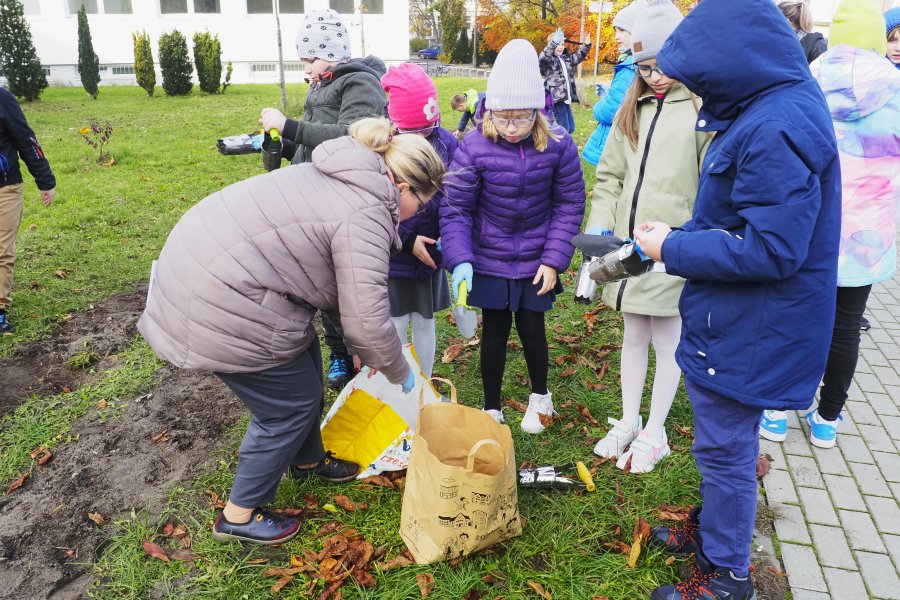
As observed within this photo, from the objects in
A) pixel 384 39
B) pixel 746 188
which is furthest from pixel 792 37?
pixel 384 39

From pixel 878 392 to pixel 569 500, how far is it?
2316 millimetres

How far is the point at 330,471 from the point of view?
10.1 ft

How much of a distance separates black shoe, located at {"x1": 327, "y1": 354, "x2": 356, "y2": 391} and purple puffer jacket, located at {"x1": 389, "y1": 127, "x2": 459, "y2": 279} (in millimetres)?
934

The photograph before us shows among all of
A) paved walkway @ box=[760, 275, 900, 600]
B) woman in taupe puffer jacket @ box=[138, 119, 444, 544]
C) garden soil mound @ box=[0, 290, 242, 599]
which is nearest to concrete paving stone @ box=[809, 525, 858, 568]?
paved walkway @ box=[760, 275, 900, 600]

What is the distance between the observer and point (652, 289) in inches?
114

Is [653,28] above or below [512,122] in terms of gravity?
above

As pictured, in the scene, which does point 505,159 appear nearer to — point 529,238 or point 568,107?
point 529,238

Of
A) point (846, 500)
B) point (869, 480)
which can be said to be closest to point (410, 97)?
point (846, 500)

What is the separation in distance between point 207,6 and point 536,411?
31100 mm

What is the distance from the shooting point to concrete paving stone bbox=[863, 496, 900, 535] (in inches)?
111

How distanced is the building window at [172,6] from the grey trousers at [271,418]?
31526mm

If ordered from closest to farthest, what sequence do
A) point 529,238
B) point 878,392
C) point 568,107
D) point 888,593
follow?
point 888,593
point 529,238
point 878,392
point 568,107

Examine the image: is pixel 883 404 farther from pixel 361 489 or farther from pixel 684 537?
pixel 361 489

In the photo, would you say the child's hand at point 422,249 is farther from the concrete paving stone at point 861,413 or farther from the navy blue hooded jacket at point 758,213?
the concrete paving stone at point 861,413
